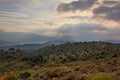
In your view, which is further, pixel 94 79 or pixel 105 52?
pixel 105 52

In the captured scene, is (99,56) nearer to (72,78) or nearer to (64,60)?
(64,60)

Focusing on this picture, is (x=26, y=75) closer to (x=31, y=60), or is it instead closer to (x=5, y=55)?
(x=31, y=60)

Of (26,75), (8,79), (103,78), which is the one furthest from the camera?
(26,75)

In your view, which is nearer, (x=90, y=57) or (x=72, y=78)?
(x=72, y=78)

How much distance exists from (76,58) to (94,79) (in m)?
58.3

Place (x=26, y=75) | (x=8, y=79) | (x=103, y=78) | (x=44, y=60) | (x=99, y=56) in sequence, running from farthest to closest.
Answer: (x=44, y=60), (x=99, y=56), (x=26, y=75), (x=8, y=79), (x=103, y=78)

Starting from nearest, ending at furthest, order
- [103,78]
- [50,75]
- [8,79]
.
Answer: [103,78], [8,79], [50,75]

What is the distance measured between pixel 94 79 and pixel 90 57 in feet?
191

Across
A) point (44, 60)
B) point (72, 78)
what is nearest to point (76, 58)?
point (44, 60)

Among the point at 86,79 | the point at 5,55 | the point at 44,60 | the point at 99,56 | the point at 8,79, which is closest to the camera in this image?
the point at 86,79

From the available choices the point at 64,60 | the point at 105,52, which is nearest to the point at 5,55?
the point at 64,60

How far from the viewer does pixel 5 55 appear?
9550 centimetres

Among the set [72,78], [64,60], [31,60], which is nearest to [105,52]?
[64,60]

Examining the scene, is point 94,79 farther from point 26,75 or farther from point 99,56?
point 99,56
